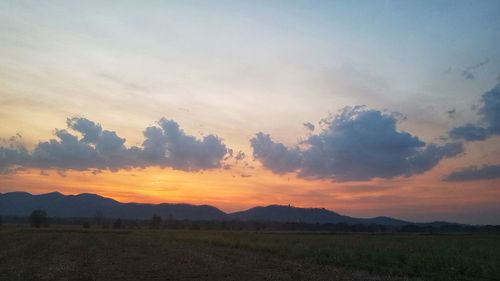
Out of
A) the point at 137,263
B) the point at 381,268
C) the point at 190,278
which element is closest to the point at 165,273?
the point at 190,278

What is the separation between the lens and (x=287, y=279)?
2444 centimetres

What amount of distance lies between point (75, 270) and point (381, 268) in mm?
20109

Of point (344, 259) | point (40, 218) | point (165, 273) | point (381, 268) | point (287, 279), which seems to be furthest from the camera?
point (40, 218)

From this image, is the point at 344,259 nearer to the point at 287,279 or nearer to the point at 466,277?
the point at 466,277

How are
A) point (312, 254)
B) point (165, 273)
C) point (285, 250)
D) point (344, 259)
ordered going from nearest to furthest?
point (165, 273) < point (344, 259) < point (312, 254) < point (285, 250)

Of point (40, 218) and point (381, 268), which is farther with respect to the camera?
point (40, 218)

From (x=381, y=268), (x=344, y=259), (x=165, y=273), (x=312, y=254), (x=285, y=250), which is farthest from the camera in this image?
(x=285, y=250)

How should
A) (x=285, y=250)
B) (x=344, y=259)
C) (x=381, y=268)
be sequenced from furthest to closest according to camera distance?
1. (x=285, y=250)
2. (x=344, y=259)
3. (x=381, y=268)

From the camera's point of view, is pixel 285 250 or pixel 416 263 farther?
pixel 285 250

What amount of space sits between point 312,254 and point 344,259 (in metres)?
5.45

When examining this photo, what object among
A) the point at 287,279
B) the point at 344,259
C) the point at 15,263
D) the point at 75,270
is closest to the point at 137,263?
the point at 75,270

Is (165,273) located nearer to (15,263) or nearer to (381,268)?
(15,263)

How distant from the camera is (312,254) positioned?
138ft

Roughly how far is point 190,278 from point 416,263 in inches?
693
